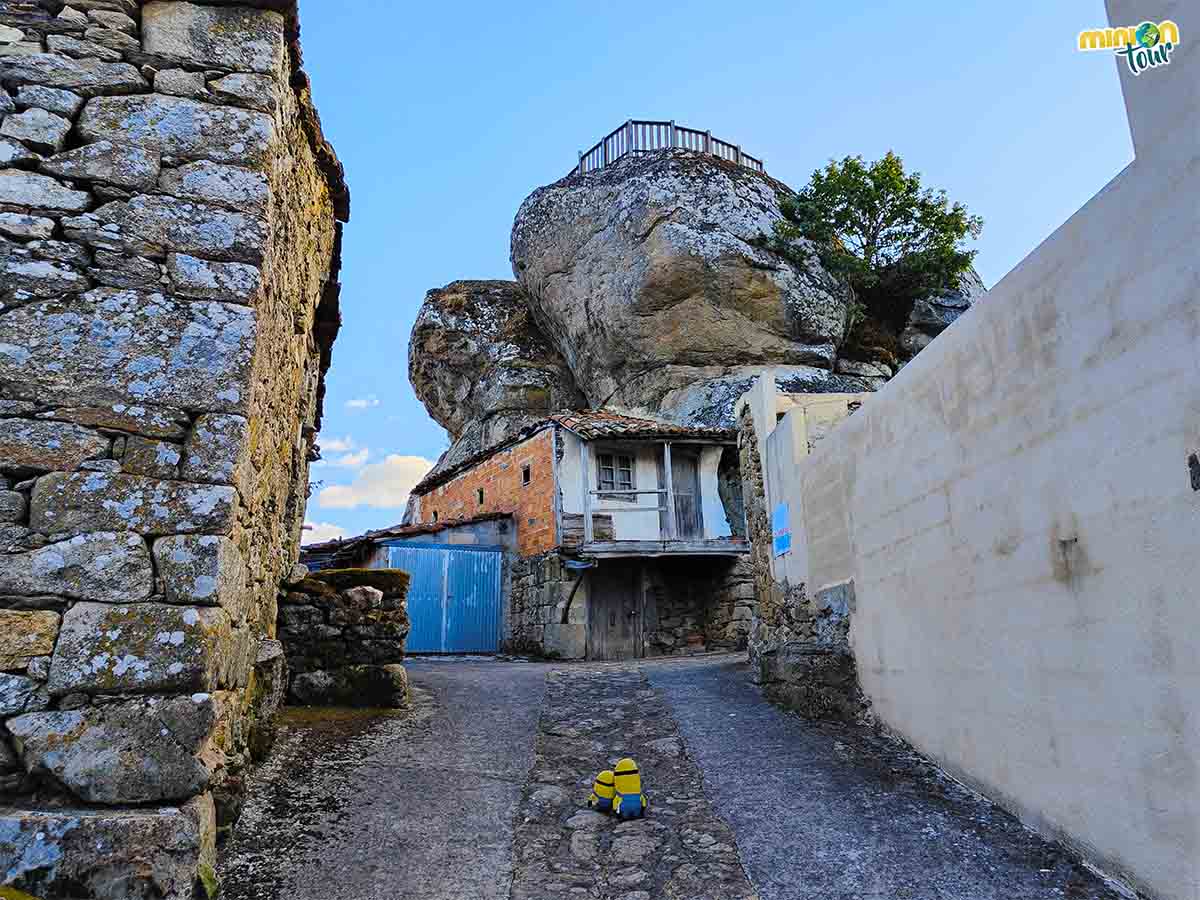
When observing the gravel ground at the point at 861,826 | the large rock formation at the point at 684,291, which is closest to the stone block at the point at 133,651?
the gravel ground at the point at 861,826

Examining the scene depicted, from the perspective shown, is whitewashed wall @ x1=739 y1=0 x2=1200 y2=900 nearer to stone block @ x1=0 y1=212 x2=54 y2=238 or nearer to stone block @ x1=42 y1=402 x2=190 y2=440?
stone block @ x1=42 y1=402 x2=190 y2=440

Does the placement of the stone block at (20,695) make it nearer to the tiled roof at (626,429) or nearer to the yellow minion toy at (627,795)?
the yellow minion toy at (627,795)

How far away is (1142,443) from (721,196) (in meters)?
20.6

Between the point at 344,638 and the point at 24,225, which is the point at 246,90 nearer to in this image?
the point at 24,225

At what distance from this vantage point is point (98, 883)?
8.30ft

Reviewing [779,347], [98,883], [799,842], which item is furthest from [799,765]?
[779,347]

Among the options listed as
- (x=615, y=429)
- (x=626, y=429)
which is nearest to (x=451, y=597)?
(x=615, y=429)

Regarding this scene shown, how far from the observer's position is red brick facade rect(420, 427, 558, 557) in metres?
16.0

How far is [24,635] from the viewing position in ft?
8.93

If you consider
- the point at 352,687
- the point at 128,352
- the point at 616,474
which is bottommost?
the point at 352,687

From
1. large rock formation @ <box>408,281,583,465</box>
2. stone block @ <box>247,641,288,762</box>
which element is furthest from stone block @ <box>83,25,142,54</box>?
large rock formation @ <box>408,281,583,465</box>

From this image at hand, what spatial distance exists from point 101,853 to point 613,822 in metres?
2.62

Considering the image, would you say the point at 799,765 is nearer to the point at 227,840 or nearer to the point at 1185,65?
the point at 227,840

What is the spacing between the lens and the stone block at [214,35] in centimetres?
344
